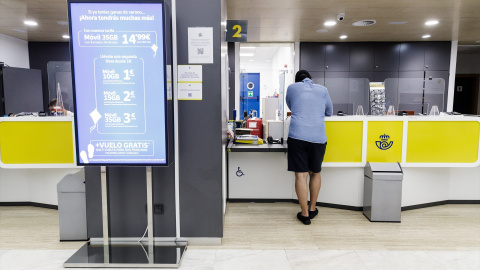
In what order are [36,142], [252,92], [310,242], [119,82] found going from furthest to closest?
1. [252,92]
2. [36,142]
3. [310,242]
4. [119,82]

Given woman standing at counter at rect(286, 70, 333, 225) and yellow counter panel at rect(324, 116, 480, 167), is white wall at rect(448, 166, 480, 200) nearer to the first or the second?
yellow counter panel at rect(324, 116, 480, 167)

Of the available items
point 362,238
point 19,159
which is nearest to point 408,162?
point 362,238

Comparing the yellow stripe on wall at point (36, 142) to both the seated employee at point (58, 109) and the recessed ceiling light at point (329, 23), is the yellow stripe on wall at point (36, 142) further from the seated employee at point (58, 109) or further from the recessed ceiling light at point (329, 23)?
the recessed ceiling light at point (329, 23)

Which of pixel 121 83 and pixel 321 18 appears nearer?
pixel 121 83

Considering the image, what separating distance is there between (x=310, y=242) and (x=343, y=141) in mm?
1241

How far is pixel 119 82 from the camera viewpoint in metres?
2.28

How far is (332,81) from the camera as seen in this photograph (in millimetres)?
7855

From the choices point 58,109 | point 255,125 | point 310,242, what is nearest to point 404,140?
point 310,242

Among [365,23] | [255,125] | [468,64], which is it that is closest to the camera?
[255,125]

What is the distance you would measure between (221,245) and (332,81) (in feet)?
20.0

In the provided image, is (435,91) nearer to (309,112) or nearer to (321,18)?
(321,18)

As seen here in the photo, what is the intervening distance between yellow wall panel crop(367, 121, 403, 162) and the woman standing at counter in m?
0.59

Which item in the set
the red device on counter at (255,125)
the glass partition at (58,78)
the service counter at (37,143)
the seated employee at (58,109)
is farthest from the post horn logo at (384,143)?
the glass partition at (58,78)

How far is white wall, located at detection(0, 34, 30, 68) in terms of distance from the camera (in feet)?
21.9
